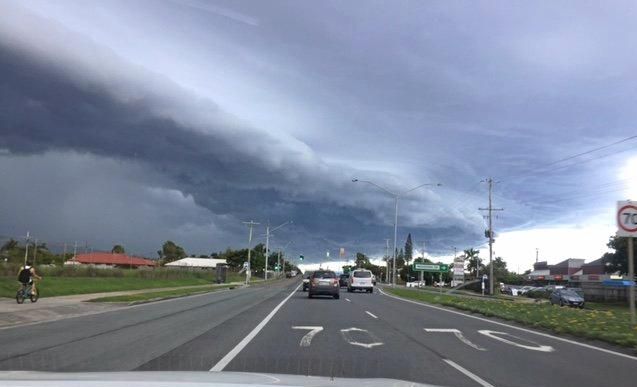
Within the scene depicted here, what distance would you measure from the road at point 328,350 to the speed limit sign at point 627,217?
356 centimetres

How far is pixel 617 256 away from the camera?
→ 7706 cm

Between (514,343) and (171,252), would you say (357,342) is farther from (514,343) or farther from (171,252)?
(171,252)

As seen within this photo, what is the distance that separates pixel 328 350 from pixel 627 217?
9418 mm

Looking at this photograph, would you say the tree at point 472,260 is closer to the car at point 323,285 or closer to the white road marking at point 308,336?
the car at point 323,285

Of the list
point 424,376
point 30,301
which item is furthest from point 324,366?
point 30,301

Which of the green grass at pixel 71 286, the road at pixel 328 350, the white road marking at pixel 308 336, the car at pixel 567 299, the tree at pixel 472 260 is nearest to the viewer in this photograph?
the road at pixel 328 350

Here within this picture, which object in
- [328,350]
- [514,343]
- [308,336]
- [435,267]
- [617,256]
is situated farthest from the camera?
[617,256]

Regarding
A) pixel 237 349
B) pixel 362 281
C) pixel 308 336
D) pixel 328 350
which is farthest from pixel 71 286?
pixel 328 350

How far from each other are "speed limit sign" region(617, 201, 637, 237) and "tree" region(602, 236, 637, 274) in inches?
2530

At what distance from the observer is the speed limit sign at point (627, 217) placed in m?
16.1

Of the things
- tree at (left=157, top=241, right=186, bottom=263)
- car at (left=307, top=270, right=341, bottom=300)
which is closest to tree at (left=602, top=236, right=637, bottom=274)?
car at (left=307, top=270, right=341, bottom=300)

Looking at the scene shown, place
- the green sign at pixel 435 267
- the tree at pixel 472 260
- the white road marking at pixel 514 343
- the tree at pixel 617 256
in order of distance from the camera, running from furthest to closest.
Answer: the tree at pixel 472 260
the tree at pixel 617 256
the green sign at pixel 435 267
the white road marking at pixel 514 343

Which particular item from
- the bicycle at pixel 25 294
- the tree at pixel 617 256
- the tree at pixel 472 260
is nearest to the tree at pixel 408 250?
the tree at pixel 472 260

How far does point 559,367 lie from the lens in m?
10.7
